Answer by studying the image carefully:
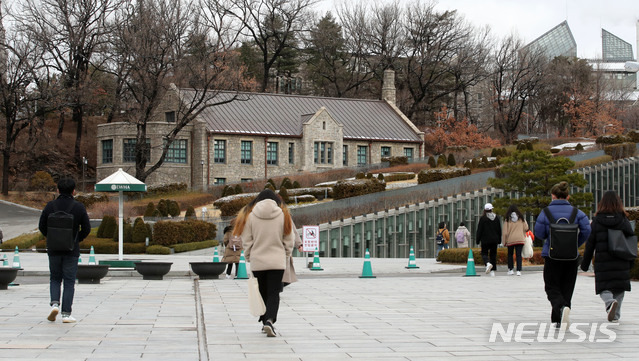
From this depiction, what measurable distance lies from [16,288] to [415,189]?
26.4 m

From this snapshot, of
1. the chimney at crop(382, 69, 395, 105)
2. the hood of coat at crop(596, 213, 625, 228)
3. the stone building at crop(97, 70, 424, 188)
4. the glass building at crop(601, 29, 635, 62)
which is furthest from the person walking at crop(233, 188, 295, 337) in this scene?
the glass building at crop(601, 29, 635, 62)

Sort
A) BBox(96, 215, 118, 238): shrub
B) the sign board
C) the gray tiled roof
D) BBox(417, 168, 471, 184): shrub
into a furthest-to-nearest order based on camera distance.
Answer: the gray tiled roof < BBox(417, 168, 471, 184): shrub < BBox(96, 215, 118, 238): shrub < the sign board

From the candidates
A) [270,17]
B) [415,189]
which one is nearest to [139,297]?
[415,189]

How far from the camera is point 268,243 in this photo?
9656 millimetres

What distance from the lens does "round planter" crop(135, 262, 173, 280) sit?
1958cm

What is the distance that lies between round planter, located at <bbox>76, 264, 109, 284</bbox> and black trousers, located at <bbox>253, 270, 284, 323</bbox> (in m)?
8.72

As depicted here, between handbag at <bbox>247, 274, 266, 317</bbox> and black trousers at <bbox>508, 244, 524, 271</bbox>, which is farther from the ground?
handbag at <bbox>247, 274, 266, 317</bbox>

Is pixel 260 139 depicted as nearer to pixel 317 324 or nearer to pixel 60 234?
pixel 60 234

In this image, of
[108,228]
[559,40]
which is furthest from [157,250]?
[559,40]

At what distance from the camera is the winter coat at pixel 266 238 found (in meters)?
9.63

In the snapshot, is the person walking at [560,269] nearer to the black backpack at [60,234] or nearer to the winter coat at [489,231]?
the black backpack at [60,234]

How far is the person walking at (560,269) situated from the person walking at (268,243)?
130 inches

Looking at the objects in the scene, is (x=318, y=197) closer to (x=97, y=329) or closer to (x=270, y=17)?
(x=270, y=17)

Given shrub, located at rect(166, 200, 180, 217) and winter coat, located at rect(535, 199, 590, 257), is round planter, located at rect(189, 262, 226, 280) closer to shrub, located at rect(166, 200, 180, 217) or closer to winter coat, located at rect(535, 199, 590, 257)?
winter coat, located at rect(535, 199, 590, 257)
